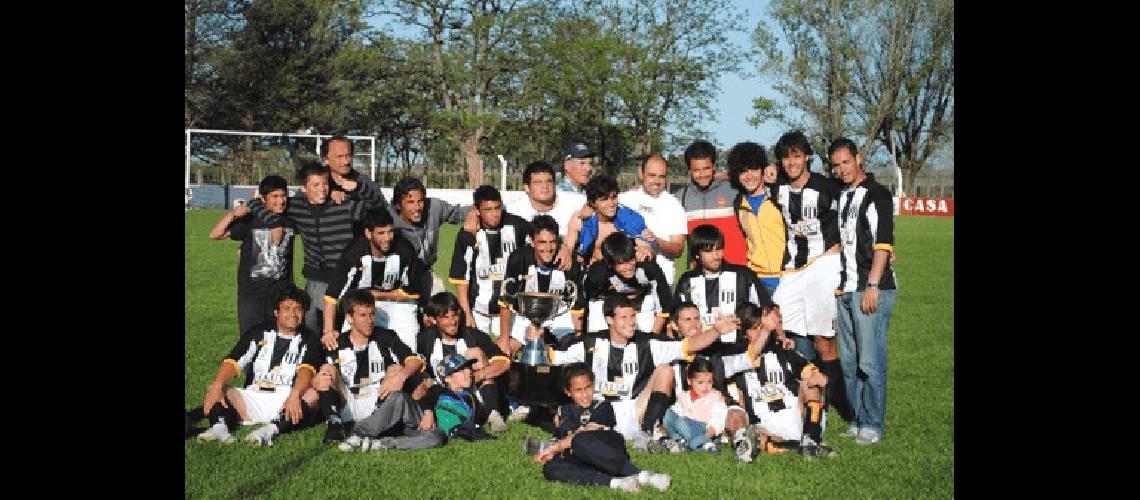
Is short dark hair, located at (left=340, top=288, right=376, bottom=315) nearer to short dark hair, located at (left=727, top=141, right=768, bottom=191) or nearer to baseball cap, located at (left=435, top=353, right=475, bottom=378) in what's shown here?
baseball cap, located at (left=435, top=353, right=475, bottom=378)

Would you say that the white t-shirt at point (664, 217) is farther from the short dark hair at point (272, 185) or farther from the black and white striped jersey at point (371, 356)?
the short dark hair at point (272, 185)

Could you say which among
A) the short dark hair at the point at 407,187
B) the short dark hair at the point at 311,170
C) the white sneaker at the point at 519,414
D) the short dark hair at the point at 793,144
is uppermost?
the short dark hair at the point at 793,144

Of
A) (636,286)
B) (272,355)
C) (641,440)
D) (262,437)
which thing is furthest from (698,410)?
(272,355)

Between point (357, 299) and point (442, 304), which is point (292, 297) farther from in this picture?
point (442, 304)

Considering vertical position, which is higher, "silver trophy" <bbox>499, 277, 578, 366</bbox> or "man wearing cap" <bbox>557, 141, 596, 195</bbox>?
"man wearing cap" <bbox>557, 141, 596, 195</bbox>

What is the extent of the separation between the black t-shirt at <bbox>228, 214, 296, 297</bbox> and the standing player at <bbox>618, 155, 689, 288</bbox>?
94.5 inches

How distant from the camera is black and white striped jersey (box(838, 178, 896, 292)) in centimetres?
582

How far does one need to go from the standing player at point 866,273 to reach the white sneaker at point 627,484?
66.5 inches

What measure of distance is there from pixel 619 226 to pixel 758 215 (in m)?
1.05

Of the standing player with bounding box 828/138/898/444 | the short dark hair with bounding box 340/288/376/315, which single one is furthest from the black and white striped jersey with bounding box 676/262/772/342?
the short dark hair with bounding box 340/288/376/315

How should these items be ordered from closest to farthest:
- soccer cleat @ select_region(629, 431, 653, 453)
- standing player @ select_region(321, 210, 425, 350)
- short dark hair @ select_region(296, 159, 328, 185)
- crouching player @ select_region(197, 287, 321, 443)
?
soccer cleat @ select_region(629, 431, 653, 453), crouching player @ select_region(197, 287, 321, 443), standing player @ select_region(321, 210, 425, 350), short dark hair @ select_region(296, 159, 328, 185)

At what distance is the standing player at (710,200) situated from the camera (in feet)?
22.7

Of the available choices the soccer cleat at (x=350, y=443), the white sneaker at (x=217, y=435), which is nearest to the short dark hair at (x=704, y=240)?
the soccer cleat at (x=350, y=443)
